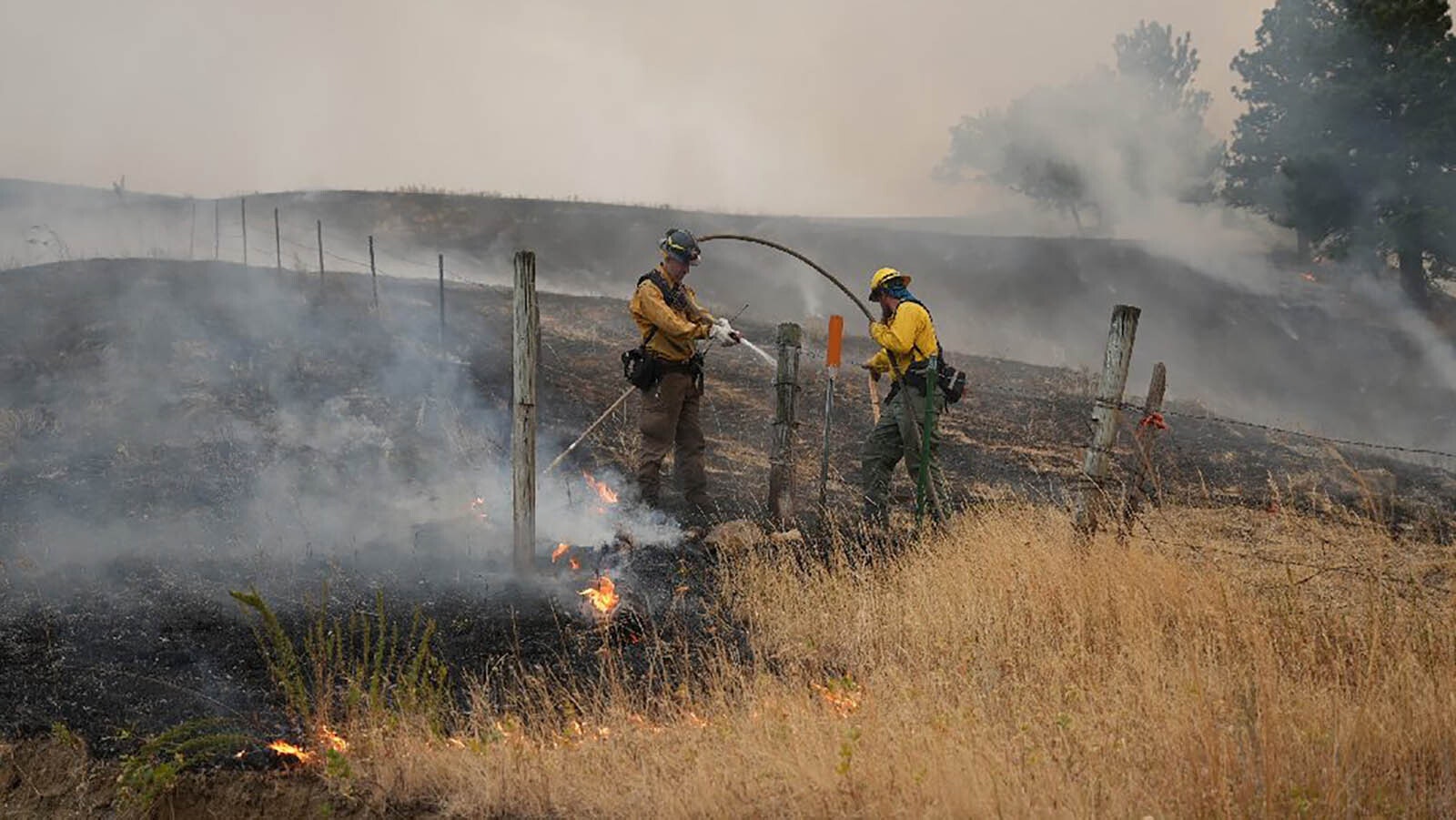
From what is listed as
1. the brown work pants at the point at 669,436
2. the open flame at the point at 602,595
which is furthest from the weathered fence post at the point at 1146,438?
the brown work pants at the point at 669,436

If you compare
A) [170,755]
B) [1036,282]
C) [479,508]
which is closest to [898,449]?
[479,508]

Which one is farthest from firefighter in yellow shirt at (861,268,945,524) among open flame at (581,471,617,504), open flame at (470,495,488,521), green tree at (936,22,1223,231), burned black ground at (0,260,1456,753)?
green tree at (936,22,1223,231)

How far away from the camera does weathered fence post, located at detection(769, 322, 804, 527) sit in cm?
737

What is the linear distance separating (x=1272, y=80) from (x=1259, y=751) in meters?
24.9

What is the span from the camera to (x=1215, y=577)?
16.7 ft

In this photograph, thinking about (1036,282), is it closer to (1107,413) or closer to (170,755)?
(1107,413)

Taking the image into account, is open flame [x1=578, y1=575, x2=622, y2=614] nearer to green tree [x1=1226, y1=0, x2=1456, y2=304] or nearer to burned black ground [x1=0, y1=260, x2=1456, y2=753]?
burned black ground [x1=0, y1=260, x2=1456, y2=753]

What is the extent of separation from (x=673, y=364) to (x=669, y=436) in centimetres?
60

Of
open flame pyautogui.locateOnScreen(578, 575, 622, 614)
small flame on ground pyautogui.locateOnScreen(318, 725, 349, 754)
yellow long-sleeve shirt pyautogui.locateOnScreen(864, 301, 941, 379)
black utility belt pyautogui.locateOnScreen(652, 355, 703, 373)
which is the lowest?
small flame on ground pyautogui.locateOnScreen(318, 725, 349, 754)

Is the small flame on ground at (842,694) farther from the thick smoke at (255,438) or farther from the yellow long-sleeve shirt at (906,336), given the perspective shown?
the yellow long-sleeve shirt at (906,336)

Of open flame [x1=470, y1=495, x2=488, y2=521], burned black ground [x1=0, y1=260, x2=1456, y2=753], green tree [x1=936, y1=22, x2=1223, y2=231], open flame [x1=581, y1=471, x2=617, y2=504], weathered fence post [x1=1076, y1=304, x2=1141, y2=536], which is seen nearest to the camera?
burned black ground [x1=0, y1=260, x2=1456, y2=753]

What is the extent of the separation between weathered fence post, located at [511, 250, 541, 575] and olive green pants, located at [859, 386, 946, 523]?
8.81 feet

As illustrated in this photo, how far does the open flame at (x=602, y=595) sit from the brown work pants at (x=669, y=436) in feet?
6.03

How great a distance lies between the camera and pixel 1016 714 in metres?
3.93
